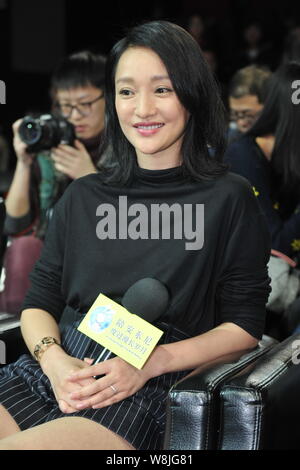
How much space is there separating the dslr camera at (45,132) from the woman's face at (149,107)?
0.93 m

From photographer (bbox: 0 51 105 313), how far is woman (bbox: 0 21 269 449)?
0.87 meters

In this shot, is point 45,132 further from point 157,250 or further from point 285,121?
point 157,250

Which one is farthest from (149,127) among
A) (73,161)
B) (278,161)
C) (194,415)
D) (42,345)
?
(278,161)

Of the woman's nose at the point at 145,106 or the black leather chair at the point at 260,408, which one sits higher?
the woman's nose at the point at 145,106

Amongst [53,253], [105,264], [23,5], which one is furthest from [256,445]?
[23,5]

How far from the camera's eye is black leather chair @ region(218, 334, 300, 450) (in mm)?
1354

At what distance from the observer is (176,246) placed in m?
1.66

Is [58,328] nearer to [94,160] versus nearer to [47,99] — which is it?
[94,160]

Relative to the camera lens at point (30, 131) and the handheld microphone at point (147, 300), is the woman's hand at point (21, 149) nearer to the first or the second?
the camera lens at point (30, 131)

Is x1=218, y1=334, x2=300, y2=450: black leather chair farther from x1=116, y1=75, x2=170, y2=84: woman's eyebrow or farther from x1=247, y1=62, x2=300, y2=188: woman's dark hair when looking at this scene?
x1=247, y1=62, x2=300, y2=188: woman's dark hair

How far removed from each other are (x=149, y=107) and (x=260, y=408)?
699 mm

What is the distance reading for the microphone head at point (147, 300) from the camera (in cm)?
145

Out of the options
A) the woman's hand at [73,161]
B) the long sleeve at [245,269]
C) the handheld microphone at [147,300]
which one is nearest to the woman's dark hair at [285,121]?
the woman's hand at [73,161]

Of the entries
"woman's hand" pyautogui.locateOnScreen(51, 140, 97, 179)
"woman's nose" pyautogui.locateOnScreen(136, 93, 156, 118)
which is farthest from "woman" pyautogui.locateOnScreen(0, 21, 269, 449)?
"woman's hand" pyautogui.locateOnScreen(51, 140, 97, 179)
